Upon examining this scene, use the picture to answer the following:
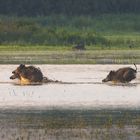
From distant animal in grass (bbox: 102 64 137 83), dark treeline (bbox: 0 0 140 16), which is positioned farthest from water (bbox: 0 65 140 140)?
dark treeline (bbox: 0 0 140 16)

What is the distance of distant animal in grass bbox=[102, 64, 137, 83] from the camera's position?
30.3 metres

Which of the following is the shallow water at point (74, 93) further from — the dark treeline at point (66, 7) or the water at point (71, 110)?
the dark treeline at point (66, 7)

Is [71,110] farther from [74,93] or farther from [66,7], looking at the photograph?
[66,7]

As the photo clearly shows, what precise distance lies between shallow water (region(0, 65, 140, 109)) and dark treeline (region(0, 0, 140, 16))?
111 ft

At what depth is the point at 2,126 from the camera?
1892 cm

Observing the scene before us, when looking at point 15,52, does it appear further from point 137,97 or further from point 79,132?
point 79,132

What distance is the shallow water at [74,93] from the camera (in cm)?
2333

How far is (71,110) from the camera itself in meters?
21.8

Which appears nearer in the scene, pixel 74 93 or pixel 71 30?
pixel 74 93

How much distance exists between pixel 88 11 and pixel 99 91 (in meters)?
43.4

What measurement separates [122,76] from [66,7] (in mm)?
39615

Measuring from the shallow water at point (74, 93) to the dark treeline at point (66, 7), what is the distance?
1333 inches

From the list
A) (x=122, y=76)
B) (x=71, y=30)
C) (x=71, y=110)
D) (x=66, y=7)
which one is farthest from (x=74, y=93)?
(x=66, y=7)

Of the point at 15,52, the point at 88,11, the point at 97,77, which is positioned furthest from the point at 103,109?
the point at 88,11
